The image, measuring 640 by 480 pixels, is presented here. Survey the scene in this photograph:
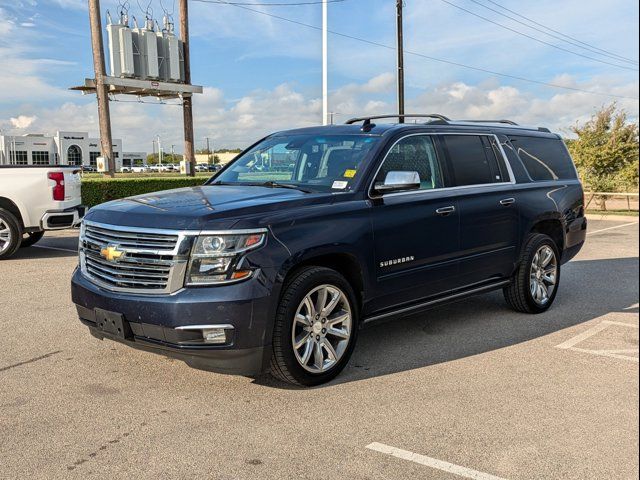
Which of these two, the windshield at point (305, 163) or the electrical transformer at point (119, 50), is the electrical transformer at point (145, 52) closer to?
the electrical transformer at point (119, 50)

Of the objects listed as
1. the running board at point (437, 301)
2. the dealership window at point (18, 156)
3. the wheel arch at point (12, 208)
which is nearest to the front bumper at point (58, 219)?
the wheel arch at point (12, 208)

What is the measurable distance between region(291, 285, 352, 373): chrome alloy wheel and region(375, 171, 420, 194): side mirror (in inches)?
35.9

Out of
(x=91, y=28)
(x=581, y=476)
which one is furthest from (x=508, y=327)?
(x=91, y=28)

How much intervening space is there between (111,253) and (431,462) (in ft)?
8.16

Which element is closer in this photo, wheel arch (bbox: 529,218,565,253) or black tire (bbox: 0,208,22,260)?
wheel arch (bbox: 529,218,565,253)

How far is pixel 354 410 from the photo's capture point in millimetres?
3982

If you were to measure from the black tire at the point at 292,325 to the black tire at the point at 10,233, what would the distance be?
7.40 metres

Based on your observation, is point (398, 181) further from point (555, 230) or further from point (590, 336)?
point (555, 230)

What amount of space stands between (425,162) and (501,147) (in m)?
1.26

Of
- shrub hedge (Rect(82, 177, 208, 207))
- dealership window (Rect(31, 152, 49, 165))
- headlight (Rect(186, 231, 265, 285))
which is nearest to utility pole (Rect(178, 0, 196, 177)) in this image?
shrub hedge (Rect(82, 177, 208, 207))

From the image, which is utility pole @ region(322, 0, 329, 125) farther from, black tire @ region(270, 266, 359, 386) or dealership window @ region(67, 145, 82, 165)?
dealership window @ region(67, 145, 82, 165)

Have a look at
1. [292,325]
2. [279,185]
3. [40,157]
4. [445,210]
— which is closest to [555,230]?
[445,210]

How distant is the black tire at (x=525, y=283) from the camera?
6.29m

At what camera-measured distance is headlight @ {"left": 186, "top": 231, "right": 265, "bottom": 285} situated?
395cm
